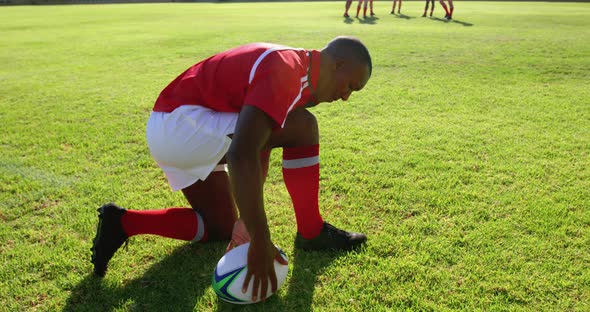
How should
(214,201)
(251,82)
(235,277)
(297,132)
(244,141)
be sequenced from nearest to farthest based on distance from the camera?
1. (244,141)
2. (251,82)
3. (235,277)
4. (297,132)
5. (214,201)

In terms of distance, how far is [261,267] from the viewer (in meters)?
2.00

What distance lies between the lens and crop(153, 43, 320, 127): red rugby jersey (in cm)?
184

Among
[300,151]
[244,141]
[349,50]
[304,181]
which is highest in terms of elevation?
[349,50]

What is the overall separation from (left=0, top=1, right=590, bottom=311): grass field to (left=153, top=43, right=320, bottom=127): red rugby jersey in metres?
0.95

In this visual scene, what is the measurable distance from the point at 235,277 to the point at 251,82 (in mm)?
937

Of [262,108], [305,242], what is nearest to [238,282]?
[305,242]

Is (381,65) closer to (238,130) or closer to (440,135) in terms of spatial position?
(440,135)

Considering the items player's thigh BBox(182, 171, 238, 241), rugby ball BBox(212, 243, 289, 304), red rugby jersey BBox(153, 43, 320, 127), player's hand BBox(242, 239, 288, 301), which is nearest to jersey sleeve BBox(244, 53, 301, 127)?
red rugby jersey BBox(153, 43, 320, 127)

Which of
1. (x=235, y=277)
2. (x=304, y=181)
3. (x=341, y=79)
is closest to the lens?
(x=235, y=277)

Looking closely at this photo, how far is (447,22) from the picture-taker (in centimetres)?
1791

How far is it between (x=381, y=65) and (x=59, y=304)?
7.40 metres

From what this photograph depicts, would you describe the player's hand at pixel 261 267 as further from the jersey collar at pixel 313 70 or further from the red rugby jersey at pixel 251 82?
the jersey collar at pixel 313 70

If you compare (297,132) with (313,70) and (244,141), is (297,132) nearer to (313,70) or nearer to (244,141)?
(313,70)

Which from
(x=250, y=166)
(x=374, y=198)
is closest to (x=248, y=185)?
(x=250, y=166)
